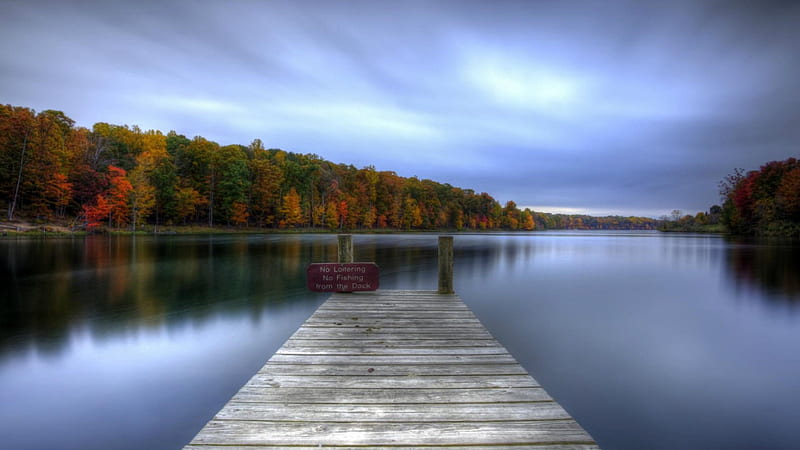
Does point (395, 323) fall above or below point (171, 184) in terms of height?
below

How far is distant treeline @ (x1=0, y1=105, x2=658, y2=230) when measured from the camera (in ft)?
132

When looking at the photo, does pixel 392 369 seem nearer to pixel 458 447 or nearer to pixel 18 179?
pixel 458 447

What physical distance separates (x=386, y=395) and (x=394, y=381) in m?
0.29

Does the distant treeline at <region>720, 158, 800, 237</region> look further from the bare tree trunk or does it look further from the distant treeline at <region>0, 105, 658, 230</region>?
the bare tree trunk

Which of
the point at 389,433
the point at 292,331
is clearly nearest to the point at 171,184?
the point at 292,331

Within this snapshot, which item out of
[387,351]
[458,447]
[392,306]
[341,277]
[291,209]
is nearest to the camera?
[458,447]

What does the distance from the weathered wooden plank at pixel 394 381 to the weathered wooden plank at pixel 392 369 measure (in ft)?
0.25

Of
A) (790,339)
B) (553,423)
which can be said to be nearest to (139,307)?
(553,423)

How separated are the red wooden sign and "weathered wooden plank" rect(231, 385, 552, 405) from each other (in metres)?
3.63

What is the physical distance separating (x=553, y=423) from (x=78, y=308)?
10.4m

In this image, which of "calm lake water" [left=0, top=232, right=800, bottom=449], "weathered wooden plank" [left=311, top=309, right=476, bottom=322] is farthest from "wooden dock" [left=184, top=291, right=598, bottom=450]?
"calm lake water" [left=0, top=232, right=800, bottom=449]

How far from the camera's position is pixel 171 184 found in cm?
5294

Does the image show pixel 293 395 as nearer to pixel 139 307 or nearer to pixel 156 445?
pixel 156 445

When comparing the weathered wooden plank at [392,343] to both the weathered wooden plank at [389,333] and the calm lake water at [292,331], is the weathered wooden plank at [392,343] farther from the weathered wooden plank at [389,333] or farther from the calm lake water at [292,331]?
the calm lake water at [292,331]
